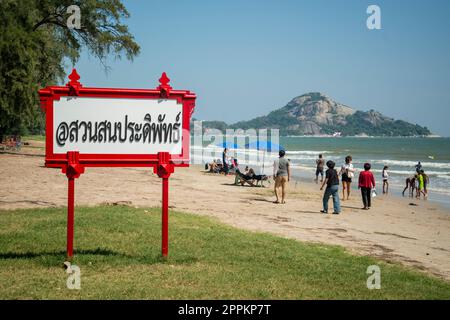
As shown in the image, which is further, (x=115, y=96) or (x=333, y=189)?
(x=333, y=189)

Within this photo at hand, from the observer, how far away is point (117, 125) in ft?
22.9

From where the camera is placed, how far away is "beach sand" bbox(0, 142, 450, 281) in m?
10.1

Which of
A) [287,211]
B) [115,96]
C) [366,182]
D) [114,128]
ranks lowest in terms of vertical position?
[287,211]

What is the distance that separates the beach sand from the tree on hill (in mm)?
4657

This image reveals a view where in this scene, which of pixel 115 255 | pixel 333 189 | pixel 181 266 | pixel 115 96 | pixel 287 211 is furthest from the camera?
pixel 333 189

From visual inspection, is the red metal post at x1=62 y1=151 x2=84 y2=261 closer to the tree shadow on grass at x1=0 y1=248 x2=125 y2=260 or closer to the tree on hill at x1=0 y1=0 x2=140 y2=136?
the tree shadow on grass at x1=0 y1=248 x2=125 y2=260

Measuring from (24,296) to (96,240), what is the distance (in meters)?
2.85

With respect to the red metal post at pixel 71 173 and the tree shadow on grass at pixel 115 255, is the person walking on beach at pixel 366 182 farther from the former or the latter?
the red metal post at pixel 71 173

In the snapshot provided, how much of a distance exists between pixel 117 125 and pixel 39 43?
2169 centimetres

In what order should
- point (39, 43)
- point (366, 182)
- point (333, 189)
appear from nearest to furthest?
point (333, 189) < point (366, 182) < point (39, 43)

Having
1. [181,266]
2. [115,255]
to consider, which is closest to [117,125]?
[115,255]

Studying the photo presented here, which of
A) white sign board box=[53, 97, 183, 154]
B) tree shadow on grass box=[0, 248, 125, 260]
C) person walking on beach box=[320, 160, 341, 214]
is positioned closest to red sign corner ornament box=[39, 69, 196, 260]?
white sign board box=[53, 97, 183, 154]

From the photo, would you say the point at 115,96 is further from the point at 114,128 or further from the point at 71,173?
the point at 71,173
